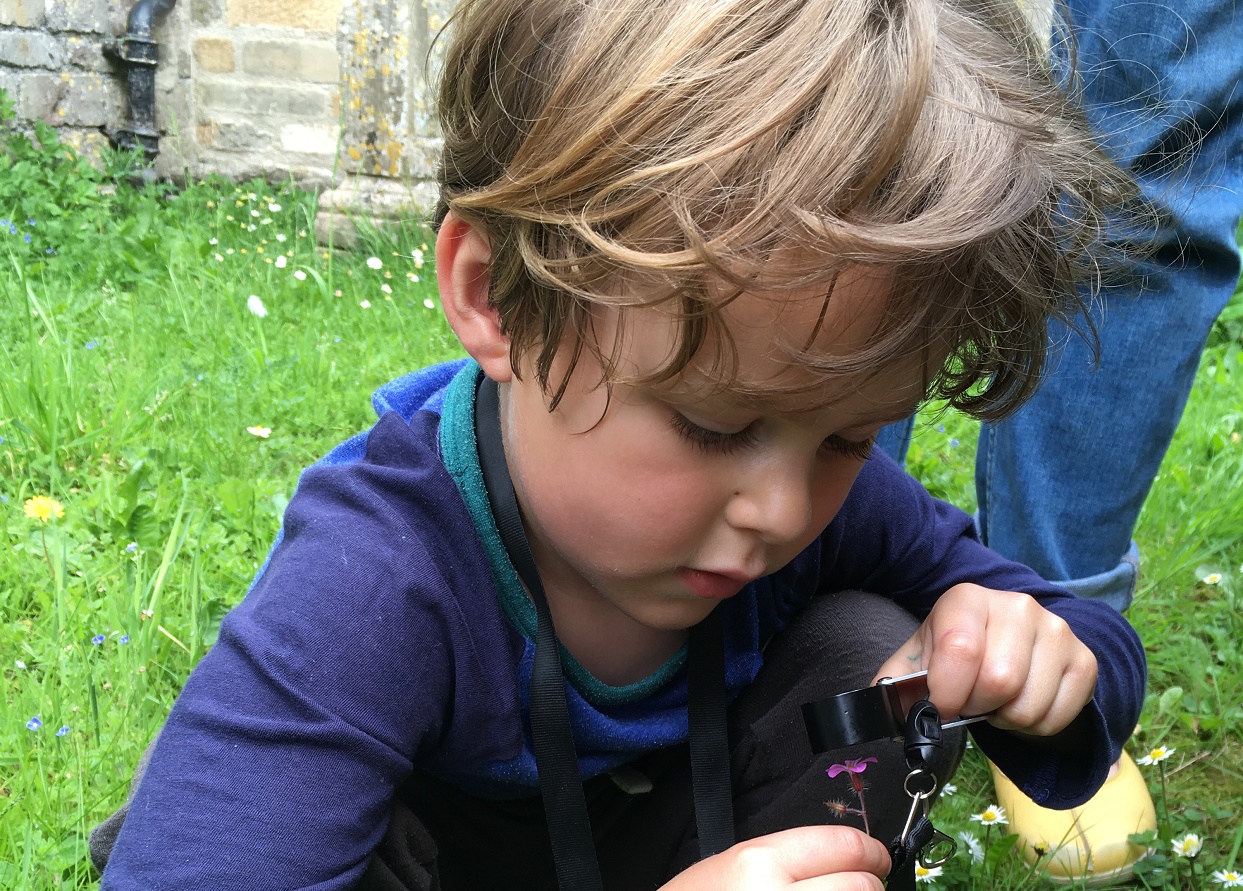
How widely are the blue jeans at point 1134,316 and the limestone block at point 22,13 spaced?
4.45 metres

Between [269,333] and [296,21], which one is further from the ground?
[296,21]

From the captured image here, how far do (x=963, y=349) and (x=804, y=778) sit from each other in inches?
21.2

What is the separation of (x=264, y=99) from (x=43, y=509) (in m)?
4.31

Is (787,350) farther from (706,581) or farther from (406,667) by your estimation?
(406,667)

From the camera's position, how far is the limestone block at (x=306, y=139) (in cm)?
585

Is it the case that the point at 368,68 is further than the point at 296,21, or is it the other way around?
the point at 296,21

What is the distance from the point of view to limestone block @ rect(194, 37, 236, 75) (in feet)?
19.3

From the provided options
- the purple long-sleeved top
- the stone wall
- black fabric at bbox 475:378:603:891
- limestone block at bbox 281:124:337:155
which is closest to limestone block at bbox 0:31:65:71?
the stone wall

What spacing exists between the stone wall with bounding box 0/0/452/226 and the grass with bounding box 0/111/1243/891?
28.4 inches

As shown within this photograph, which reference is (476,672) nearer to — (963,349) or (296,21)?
(963,349)

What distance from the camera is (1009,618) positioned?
1294 millimetres

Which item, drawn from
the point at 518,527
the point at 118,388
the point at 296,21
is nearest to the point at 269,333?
the point at 118,388

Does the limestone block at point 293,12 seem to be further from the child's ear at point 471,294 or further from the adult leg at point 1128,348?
the child's ear at point 471,294

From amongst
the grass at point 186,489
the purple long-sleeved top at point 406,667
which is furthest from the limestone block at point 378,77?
the purple long-sleeved top at point 406,667
